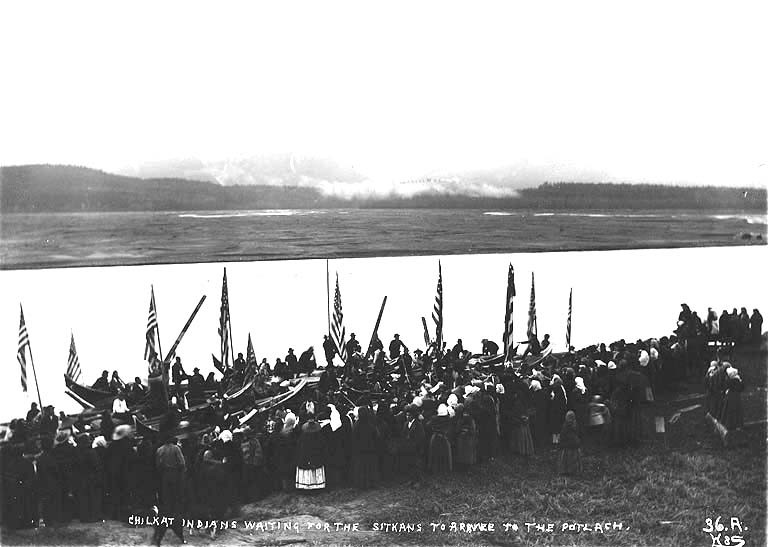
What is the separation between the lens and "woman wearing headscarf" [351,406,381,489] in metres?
9.27

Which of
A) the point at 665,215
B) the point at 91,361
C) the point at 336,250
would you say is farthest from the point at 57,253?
the point at 665,215

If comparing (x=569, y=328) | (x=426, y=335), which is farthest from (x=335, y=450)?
(x=569, y=328)

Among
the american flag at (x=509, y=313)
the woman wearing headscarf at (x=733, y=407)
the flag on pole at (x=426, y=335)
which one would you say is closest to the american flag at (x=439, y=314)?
the flag on pole at (x=426, y=335)

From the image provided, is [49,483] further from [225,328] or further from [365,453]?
[365,453]

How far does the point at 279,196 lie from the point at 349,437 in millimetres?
3814

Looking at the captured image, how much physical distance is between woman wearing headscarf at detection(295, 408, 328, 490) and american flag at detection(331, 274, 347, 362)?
200 centimetres

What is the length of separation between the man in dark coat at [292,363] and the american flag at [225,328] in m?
1.02

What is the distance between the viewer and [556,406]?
33.6 ft

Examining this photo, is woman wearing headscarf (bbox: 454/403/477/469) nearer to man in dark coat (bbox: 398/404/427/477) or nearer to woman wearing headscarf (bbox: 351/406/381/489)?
man in dark coat (bbox: 398/404/427/477)

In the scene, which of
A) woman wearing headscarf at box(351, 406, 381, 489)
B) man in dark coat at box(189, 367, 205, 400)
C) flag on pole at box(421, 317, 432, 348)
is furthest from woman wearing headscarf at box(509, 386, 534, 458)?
man in dark coat at box(189, 367, 205, 400)

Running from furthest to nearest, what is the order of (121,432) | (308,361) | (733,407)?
(308,361) → (733,407) → (121,432)

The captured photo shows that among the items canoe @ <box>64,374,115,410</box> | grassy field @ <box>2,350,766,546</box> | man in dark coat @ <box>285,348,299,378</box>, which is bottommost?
grassy field @ <box>2,350,766,546</box>

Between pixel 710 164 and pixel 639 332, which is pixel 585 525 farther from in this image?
pixel 710 164

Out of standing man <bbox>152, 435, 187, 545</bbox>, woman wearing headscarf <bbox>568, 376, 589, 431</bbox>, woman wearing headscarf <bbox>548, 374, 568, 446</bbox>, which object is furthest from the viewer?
woman wearing headscarf <bbox>548, 374, 568, 446</bbox>
